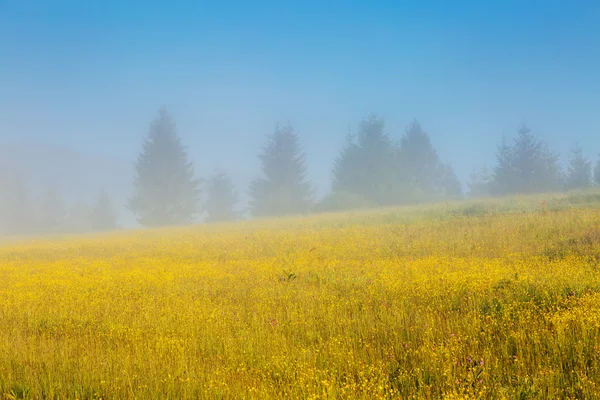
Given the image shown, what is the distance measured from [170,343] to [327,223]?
22009 millimetres

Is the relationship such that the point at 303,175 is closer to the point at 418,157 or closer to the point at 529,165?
the point at 418,157

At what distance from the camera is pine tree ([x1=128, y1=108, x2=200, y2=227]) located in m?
49.8

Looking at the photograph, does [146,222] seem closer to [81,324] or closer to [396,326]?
[81,324]

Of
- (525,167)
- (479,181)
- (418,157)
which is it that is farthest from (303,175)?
(479,181)

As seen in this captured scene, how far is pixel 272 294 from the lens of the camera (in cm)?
969

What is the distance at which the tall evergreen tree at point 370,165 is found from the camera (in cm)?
5062

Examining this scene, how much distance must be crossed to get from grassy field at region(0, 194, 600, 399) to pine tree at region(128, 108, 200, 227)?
35450 mm

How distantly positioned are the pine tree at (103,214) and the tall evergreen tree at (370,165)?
36726 millimetres

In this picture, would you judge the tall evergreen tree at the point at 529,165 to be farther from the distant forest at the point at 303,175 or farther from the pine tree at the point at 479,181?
the pine tree at the point at 479,181

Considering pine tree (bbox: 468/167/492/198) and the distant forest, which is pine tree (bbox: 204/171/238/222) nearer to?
the distant forest

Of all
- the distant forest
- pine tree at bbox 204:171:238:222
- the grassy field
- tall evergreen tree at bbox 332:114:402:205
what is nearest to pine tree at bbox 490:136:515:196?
the distant forest

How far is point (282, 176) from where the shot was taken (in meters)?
51.8

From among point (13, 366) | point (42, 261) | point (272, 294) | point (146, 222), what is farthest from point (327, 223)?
point (146, 222)

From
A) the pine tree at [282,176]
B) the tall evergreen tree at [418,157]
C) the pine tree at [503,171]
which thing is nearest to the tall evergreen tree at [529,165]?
the pine tree at [503,171]
